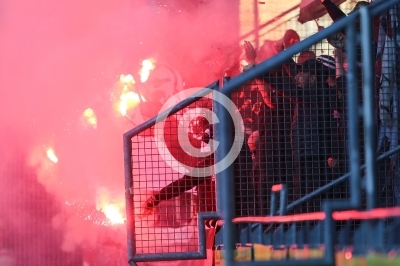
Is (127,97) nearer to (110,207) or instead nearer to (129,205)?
(110,207)

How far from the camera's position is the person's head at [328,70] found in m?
5.29

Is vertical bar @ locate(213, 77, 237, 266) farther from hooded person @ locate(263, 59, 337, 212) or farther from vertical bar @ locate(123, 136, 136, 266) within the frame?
vertical bar @ locate(123, 136, 136, 266)

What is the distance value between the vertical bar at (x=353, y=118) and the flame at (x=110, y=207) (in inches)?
183

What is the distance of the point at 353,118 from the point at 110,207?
4.74m

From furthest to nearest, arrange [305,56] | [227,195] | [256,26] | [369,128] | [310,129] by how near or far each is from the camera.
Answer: [256,26], [305,56], [310,129], [227,195], [369,128]

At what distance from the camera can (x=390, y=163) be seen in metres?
5.16

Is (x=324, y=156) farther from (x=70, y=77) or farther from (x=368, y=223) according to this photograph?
(x=70, y=77)

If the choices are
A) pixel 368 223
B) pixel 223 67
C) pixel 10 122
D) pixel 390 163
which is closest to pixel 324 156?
pixel 390 163

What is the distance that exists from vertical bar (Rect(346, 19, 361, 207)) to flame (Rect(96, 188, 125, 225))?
4.64 metres

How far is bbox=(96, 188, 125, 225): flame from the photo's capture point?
740 cm

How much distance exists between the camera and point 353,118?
315 cm

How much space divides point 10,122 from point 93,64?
1211 mm

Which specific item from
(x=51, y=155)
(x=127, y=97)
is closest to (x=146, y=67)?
(x=127, y=97)

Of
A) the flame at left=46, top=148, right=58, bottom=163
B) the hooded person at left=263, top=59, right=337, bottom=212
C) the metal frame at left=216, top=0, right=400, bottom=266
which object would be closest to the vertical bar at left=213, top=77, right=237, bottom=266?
the metal frame at left=216, top=0, right=400, bottom=266
